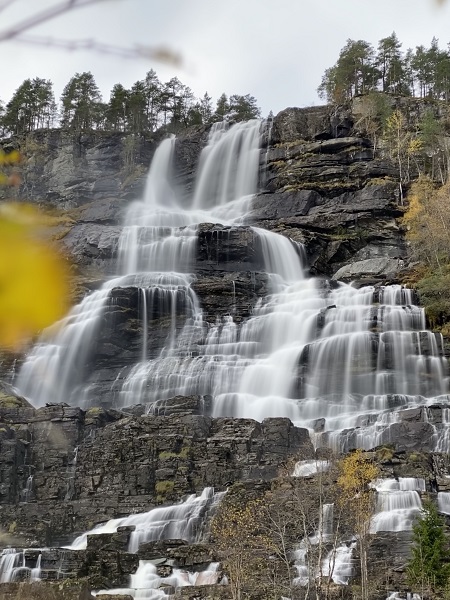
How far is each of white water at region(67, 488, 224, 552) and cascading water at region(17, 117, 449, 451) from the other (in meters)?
7.10

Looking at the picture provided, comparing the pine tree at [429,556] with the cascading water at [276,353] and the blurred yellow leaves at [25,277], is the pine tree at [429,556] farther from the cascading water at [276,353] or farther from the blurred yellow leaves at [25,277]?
the blurred yellow leaves at [25,277]

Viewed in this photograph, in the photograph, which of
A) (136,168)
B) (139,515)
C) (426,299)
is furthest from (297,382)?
(136,168)

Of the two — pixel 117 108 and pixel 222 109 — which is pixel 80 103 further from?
pixel 222 109

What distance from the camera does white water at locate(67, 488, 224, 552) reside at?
93.2ft

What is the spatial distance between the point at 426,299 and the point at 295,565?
27125mm

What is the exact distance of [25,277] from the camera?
5.71 ft

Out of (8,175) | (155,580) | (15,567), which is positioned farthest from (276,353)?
→ (8,175)

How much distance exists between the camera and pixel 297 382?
42375 mm

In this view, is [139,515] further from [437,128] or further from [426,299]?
[437,128]

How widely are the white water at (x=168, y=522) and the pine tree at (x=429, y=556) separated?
32.9 ft

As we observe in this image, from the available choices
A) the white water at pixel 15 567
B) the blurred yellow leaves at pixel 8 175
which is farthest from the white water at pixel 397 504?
the blurred yellow leaves at pixel 8 175

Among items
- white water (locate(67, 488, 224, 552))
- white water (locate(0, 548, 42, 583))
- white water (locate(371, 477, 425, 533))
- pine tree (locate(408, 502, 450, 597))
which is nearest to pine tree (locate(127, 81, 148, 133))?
white water (locate(67, 488, 224, 552))

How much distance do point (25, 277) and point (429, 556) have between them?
69.1ft

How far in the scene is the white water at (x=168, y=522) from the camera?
1119 inches
